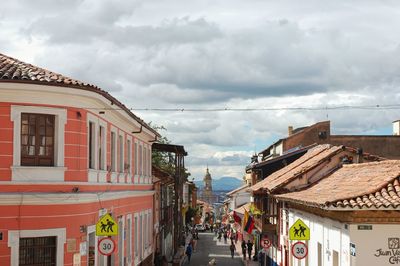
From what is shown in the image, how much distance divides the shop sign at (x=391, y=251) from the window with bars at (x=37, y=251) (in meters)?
8.14

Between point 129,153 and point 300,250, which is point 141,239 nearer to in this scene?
point 129,153

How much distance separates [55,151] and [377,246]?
27.7 ft

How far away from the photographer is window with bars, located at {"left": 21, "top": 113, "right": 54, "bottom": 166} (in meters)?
17.8

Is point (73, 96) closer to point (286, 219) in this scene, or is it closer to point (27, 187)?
point (27, 187)

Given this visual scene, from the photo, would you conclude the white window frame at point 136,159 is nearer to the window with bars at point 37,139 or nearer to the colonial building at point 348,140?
the window with bars at point 37,139

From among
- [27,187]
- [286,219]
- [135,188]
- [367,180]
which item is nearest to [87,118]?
[27,187]

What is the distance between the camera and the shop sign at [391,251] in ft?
52.9

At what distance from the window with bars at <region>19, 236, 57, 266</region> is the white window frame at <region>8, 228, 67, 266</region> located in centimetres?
13

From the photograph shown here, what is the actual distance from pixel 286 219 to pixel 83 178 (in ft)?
42.3

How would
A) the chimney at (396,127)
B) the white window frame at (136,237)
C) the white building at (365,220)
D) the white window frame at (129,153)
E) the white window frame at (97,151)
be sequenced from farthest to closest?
the chimney at (396,127) → the white window frame at (136,237) → the white window frame at (129,153) → the white window frame at (97,151) → the white building at (365,220)

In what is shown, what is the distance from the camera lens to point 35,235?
17.5 metres

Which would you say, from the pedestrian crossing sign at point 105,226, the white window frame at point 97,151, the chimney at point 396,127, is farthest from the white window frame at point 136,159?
the chimney at point 396,127

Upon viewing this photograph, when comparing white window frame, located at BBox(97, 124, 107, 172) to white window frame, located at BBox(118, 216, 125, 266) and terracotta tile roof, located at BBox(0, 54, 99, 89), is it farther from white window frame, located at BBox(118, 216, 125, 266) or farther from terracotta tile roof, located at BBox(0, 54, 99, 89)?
white window frame, located at BBox(118, 216, 125, 266)

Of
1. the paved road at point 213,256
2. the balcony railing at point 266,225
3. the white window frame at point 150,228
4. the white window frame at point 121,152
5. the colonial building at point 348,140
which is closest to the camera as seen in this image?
the white window frame at point 121,152
